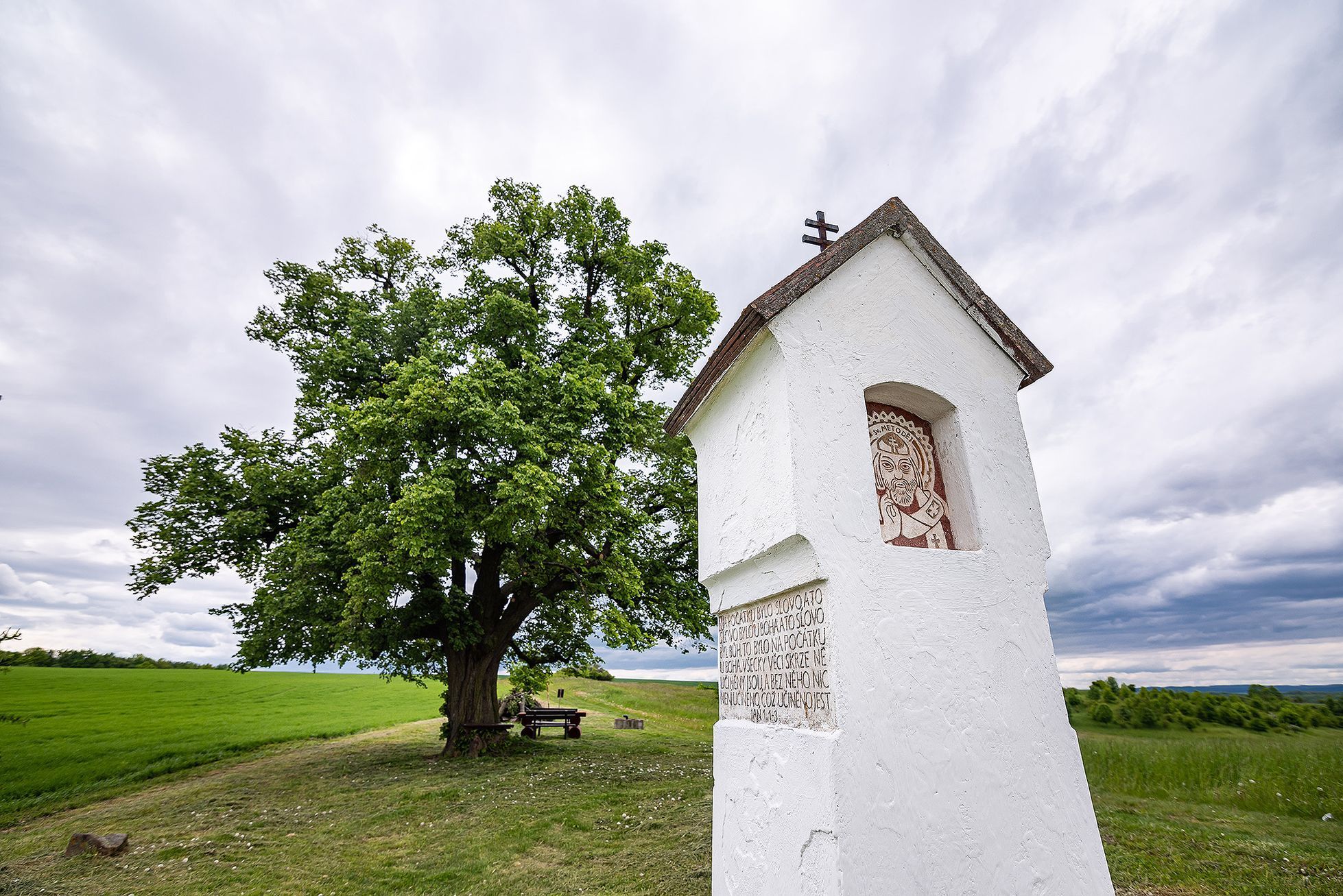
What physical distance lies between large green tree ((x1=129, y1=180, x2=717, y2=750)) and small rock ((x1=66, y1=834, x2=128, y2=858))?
3.91m

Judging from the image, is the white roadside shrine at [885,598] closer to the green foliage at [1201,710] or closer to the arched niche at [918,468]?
the arched niche at [918,468]

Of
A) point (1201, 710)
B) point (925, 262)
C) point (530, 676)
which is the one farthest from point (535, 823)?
point (1201, 710)

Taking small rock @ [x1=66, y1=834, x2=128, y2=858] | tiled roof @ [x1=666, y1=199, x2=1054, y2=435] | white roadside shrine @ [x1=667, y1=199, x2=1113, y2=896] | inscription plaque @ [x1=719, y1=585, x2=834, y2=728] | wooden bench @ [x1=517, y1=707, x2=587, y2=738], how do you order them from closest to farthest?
white roadside shrine @ [x1=667, y1=199, x2=1113, y2=896], inscription plaque @ [x1=719, y1=585, x2=834, y2=728], tiled roof @ [x1=666, y1=199, x2=1054, y2=435], small rock @ [x1=66, y1=834, x2=128, y2=858], wooden bench @ [x1=517, y1=707, x2=587, y2=738]

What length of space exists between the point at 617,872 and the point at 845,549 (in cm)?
475

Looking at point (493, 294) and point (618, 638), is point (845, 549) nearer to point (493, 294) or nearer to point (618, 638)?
point (618, 638)

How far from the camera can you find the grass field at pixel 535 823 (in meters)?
5.36

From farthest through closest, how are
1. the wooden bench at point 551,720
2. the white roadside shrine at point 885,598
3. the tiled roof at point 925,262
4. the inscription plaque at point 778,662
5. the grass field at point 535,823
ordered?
Answer: the wooden bench at point 551,720 → the grass field at point 535,823 → the tiled roof at point 925,262 → the inscription plaque at point 778,662 → the white roadside shrine at point 885,598

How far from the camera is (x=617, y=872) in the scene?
19.0 feet

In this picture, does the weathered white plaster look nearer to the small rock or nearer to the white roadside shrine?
the white roadside shrine

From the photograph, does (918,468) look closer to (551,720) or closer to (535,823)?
(535,823)

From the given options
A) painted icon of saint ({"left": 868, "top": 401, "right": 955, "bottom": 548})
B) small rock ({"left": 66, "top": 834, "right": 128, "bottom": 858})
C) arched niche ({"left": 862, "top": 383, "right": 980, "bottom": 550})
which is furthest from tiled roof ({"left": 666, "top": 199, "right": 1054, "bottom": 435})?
small rock ({"left": 66, "top": 834, "right": 128, "bottom": 858})

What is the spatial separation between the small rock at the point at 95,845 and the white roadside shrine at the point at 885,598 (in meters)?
7.91

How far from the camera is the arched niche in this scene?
338 cm

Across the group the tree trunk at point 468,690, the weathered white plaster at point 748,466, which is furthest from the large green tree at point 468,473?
the weathered white plaster at point 748,466
